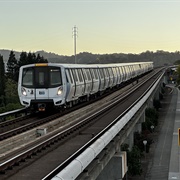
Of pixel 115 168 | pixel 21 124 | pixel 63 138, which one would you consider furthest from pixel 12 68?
pixel 63 138

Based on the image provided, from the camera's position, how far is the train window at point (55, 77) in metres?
19.5

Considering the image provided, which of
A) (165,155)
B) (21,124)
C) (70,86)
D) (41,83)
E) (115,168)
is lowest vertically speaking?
(165,155)

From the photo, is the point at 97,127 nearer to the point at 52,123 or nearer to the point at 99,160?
the point at 52,123

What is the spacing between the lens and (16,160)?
33.2 feet

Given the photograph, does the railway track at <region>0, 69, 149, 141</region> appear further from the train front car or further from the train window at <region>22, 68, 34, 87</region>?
the train window at <region>22, 68, 34, 87</region>

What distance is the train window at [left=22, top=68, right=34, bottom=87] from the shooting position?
64.6 ft

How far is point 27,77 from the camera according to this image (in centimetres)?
1977

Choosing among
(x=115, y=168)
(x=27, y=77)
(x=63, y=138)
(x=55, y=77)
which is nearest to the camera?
(x=63, y=138)

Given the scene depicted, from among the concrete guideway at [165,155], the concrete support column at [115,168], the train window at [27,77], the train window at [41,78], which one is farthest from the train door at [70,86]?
the concrete guideway at [165,155]

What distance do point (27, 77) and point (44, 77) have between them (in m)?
0.95

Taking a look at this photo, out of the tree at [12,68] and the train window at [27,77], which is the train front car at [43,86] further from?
the tree at [12,68]

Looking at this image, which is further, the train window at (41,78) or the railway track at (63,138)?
the train window at (41,78)

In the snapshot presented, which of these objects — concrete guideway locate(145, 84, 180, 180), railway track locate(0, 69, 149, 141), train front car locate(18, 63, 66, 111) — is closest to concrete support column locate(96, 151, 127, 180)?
railway track locate(0, 69, 149, 141)

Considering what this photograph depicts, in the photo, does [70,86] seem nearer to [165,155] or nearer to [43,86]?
[43,86]
